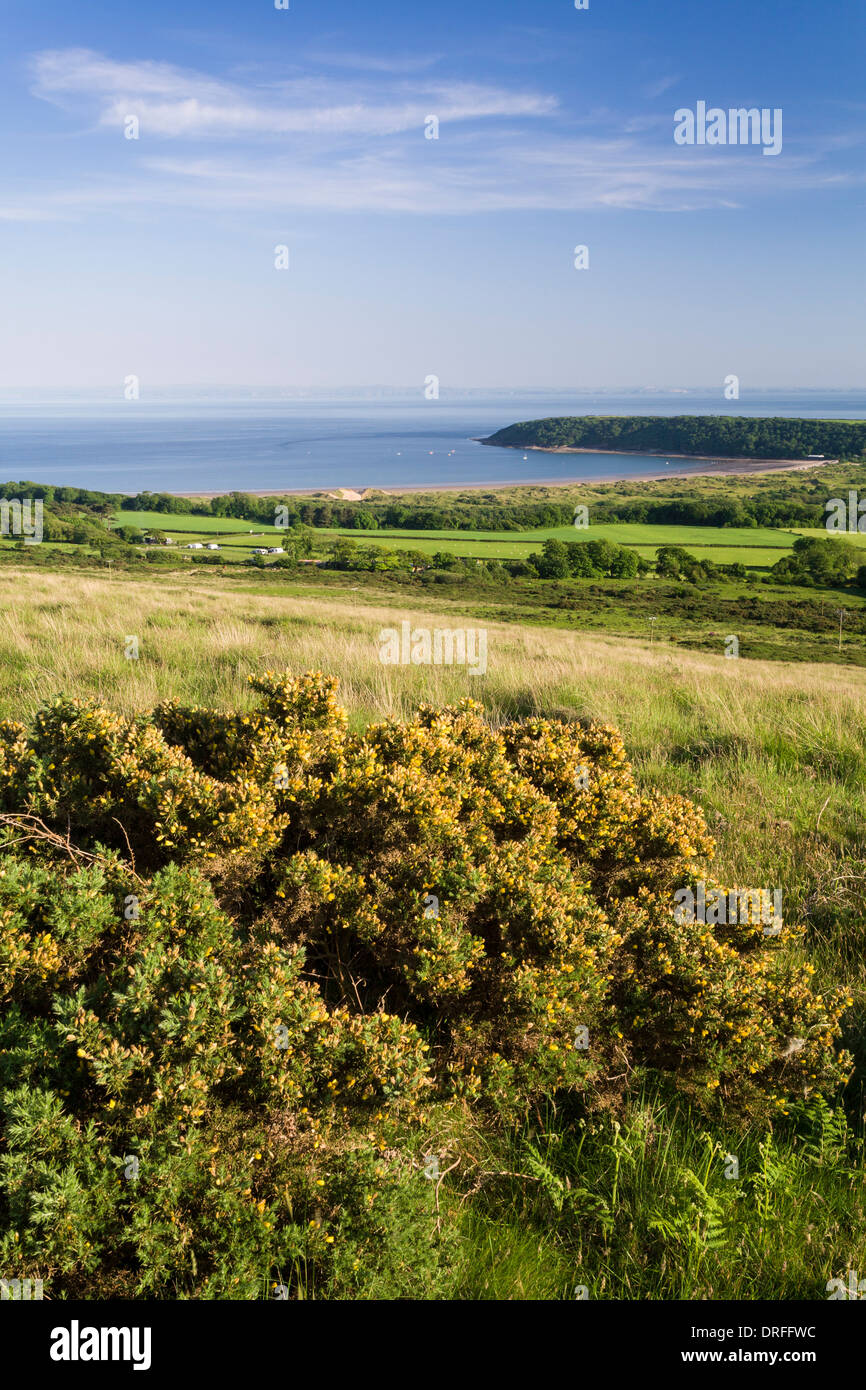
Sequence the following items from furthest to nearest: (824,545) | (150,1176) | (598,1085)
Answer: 1. (824,545)
2. (598,1085)
3. (150,1176)

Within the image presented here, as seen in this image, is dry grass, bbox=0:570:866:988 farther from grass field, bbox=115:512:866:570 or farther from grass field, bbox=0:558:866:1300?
grass field, bbox=115:512:866:570

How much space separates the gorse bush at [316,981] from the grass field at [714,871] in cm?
20

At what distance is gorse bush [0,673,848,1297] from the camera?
233 cm

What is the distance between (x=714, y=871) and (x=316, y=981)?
8.80 feet

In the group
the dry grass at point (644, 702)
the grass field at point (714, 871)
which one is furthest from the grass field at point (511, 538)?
the grass field at point (714, 871)

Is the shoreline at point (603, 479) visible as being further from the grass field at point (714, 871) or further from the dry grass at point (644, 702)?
the grass field at point (714, 871)

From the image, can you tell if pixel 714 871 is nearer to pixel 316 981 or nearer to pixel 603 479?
pixel 316 981

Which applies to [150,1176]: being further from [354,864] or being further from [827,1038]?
[827,1038]

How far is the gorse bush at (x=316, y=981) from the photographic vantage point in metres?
2.33

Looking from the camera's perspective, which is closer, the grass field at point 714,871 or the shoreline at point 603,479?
the grass field at point 714,871

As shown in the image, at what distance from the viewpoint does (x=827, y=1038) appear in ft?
11.2

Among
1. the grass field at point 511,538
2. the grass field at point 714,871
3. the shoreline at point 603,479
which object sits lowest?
the grass field at point 714,871

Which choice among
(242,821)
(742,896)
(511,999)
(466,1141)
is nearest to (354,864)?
(242,821)

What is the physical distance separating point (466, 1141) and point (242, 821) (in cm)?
158
